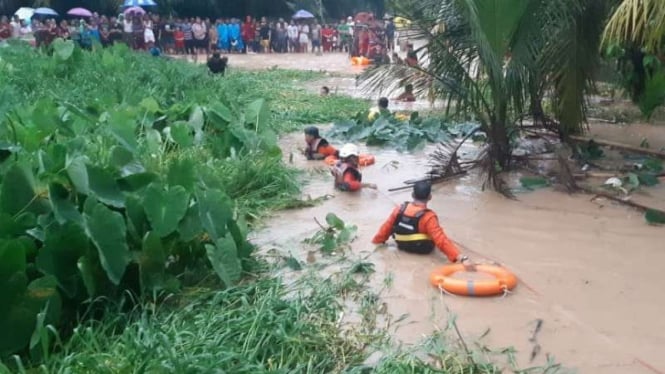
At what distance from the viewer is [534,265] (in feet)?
17.8

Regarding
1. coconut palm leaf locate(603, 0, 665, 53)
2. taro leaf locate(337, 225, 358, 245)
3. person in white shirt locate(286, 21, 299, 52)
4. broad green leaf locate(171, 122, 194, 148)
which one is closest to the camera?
taro leaf locate(337, 225, 358, 245)

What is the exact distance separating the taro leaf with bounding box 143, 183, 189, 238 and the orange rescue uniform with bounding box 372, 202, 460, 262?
1700mm

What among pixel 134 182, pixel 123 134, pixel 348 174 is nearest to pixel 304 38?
pixel 348 174

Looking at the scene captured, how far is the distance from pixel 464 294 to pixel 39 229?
2441 millimetres

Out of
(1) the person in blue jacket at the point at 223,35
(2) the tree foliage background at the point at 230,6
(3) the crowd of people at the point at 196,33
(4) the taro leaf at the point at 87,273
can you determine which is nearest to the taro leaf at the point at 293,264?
(4) the taro leaf at the point at 87,273

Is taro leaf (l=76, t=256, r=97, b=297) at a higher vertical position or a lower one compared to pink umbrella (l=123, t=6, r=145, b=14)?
lower

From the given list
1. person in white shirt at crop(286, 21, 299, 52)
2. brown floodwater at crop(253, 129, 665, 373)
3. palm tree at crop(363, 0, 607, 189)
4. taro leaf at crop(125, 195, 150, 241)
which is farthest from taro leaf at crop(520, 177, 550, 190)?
person in white shirt at crop(286, 21, 299, 52)

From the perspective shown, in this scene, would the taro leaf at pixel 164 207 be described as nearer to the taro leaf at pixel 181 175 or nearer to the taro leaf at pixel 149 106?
the taro leaf at pixel 181 175

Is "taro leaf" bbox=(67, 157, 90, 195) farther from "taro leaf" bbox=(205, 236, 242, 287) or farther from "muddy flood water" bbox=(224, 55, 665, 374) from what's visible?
"muddy flood water" bbox=(224, 55, 665, 374)

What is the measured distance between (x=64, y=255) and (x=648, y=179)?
5770mm

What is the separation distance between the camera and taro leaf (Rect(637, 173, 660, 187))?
7.62 meters

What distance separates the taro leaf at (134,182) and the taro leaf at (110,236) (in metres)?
0.61

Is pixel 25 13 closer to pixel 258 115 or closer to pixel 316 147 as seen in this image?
pixel 258 115

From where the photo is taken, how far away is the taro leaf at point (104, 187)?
4453 mm
